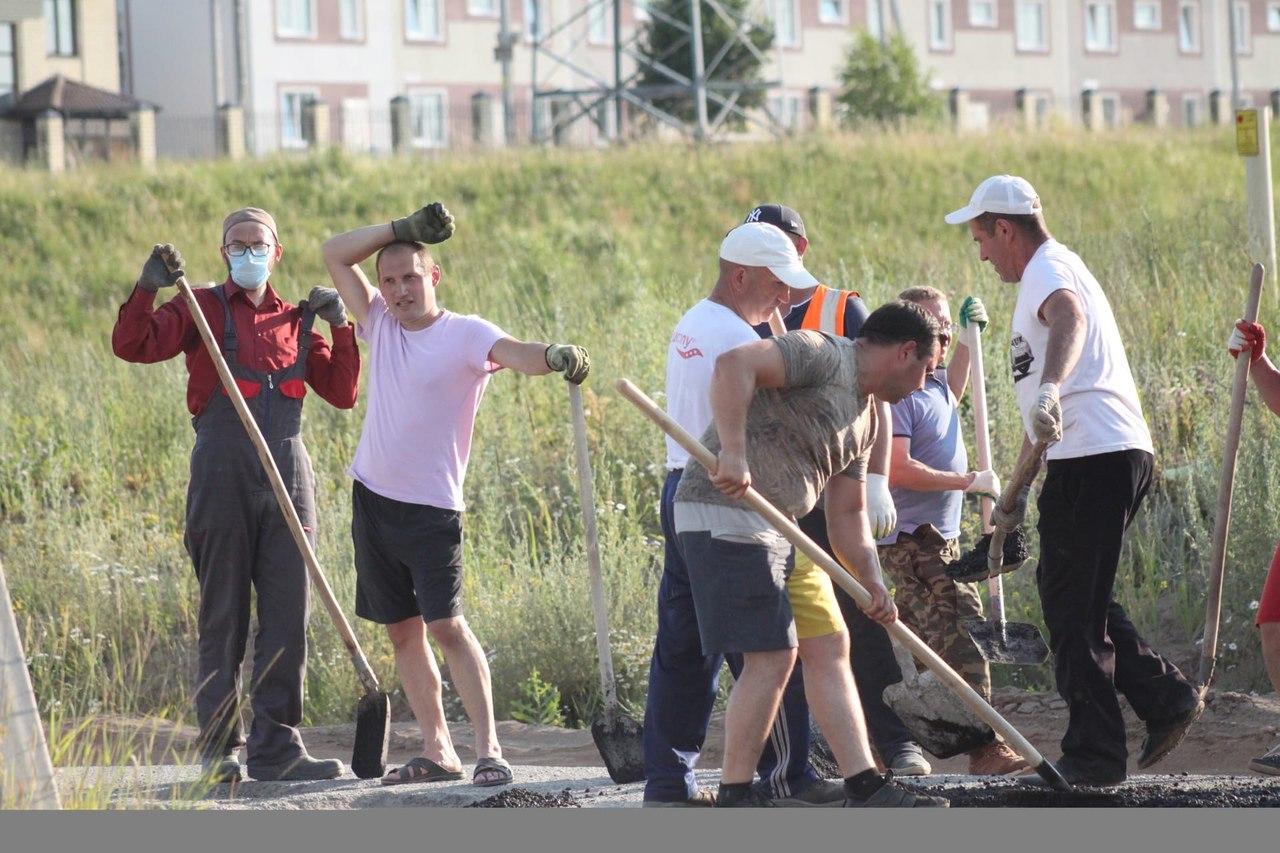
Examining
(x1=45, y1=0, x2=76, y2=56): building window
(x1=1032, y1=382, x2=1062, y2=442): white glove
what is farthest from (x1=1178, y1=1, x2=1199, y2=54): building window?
(x1=1032, y1=382, x2=1062, y2=442): white glove

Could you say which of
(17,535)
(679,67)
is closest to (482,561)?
(17,535)

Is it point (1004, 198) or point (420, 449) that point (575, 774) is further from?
point (1004, 198)

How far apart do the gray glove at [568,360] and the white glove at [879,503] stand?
104cm

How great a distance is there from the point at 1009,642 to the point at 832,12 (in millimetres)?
41449

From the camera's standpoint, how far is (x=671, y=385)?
18.9 feet

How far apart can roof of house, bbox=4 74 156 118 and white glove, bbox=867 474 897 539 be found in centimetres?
3363

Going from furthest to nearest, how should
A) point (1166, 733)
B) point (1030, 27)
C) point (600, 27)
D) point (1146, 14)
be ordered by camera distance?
1. point (1146, 14)
2. point (1030, 27)
3. point (600, 27)
4. point (1166, 733)

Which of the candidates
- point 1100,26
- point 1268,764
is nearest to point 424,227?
→ point 1268,764

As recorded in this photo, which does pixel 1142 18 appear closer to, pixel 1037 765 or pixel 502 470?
pixel 502 470

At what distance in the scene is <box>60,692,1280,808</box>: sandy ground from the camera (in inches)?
225

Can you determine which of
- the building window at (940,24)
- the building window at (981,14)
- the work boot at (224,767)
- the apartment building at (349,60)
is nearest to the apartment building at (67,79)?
the apartment building at (349,60)

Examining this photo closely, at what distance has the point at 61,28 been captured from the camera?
39531 millimetres

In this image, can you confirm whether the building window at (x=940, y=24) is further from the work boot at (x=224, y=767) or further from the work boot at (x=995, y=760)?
the work boot at (x=224, y=767)

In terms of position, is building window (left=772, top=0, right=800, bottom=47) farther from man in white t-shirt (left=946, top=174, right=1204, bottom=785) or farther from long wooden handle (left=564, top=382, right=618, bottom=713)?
man in white t-shirt (left=946, top=174, right=1204, bottom=785)
